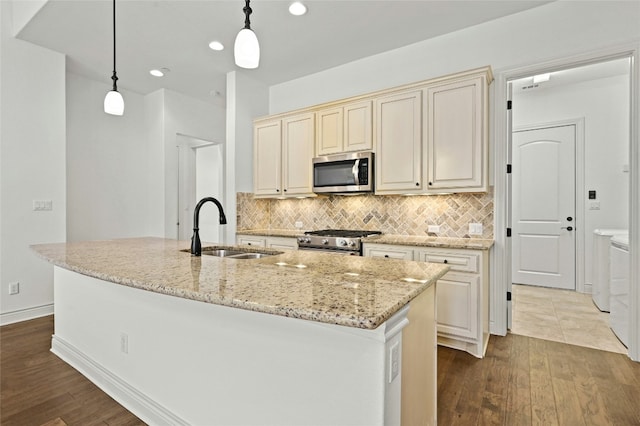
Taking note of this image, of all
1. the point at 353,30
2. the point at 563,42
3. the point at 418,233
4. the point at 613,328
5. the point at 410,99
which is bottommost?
the point at 613,328

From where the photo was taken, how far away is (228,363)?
4.61 ft

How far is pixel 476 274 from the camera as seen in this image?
2.61 metres

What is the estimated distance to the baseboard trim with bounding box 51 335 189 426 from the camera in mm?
1697

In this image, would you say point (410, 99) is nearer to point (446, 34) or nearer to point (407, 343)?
point (446, 34)

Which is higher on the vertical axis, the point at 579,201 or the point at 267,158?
the point at 267,158

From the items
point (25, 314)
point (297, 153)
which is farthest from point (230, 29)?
point (25, 314)

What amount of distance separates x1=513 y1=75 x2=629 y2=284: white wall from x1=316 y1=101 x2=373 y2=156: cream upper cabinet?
10.4 ft

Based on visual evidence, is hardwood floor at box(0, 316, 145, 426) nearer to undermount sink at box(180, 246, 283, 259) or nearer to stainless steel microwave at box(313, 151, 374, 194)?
undermount sink at box(180, 246, 283, 259)

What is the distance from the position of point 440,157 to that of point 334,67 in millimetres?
1903

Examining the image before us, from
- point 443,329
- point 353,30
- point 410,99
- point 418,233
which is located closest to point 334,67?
point 353,30

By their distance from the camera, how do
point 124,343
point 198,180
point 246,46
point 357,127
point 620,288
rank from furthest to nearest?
1. point 198,180
2. point 357,127
3. point 620,288
4. point 124,343
5. point 246,46

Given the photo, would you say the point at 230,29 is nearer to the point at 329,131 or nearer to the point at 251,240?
the point at 329,131

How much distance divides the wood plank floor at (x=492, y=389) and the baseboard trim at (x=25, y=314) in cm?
67

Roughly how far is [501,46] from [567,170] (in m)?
2.58
